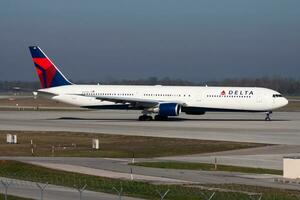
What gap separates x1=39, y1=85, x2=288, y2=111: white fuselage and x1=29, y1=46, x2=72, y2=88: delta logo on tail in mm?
1370

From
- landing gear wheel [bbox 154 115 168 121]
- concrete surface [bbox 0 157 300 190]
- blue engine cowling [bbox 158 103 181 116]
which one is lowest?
concrete surface [bbox 0 157 300 190]

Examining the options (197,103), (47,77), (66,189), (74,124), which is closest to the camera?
(66,189)

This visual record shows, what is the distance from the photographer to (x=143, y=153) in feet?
153

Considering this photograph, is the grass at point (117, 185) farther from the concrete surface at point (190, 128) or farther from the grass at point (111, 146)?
the concrete surface at point (190, 128)

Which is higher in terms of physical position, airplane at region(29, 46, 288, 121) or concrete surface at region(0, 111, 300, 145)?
airplane at region(29, 46, 288, 121)

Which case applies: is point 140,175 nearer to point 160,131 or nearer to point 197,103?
point 160,131

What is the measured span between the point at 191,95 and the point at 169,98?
2.42 meters

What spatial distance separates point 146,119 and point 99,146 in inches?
1151

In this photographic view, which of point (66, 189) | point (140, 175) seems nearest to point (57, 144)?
point (140, 175)

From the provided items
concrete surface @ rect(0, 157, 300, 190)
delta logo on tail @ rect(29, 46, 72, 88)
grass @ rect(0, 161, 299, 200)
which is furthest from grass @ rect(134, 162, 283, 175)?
delta logo on tail @ rect(29, 46, 72, 88)

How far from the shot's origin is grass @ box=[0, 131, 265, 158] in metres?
46.2

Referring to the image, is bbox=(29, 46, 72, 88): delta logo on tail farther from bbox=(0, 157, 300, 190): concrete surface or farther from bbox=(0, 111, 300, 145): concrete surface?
bbox=(0, 157, 300, 190): concrete surface

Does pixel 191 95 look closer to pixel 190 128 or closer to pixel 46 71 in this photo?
pixel 190 128

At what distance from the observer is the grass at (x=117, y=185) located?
84.8ft
